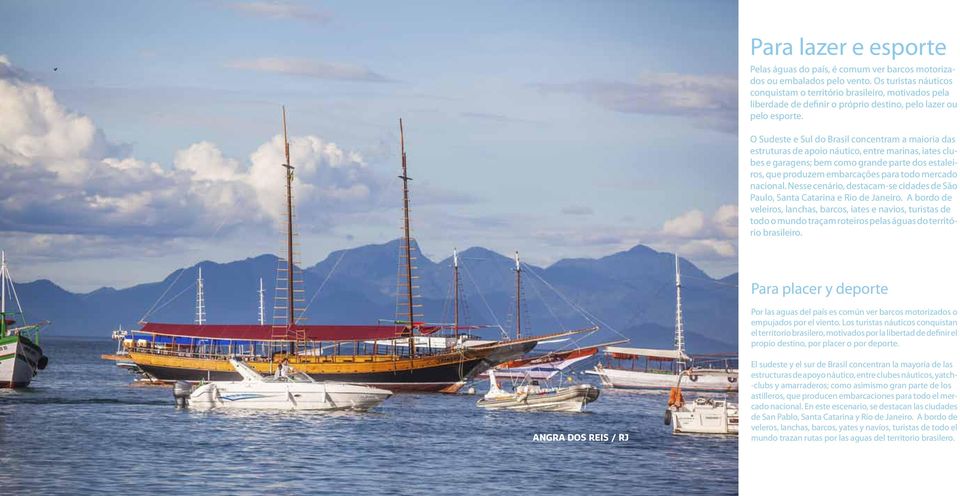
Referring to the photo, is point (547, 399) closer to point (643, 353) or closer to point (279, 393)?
point (279, 393)

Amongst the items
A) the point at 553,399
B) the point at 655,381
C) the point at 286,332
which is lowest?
the point at 655,381

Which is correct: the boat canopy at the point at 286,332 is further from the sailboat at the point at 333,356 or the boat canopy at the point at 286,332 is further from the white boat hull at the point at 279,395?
the white boat hull at the point at 279,395

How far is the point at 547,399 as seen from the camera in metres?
66.6

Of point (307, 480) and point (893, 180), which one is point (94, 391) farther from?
point (893, 180)

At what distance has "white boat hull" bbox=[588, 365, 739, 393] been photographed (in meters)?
108

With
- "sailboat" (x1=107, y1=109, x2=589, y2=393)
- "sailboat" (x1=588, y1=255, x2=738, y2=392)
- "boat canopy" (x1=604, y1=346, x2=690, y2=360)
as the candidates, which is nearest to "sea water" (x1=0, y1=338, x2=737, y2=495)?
"sailboat" (x1=107, y1=109, x2=589, y2=393)

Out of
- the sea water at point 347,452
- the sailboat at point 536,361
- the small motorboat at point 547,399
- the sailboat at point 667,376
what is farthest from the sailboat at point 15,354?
the sailboat at point 667,376

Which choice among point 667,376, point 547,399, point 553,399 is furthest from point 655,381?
point 547,399

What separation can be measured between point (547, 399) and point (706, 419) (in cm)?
1420

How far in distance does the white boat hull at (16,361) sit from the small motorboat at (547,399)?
29584 mm

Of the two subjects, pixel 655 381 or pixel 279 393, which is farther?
pixel 655 381

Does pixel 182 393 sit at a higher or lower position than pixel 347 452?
higher

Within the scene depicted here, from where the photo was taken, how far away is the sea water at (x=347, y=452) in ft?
124

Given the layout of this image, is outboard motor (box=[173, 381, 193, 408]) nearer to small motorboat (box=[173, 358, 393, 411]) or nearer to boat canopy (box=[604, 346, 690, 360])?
small motorboat (box=[173, 358, 393, 411])
